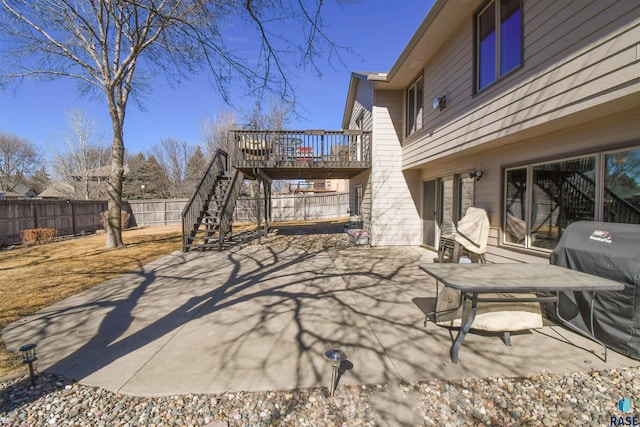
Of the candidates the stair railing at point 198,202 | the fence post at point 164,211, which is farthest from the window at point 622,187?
the fence post at point 164,211

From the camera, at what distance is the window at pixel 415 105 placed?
23.2ft

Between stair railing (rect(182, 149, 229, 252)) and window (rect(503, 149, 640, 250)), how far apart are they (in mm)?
7121

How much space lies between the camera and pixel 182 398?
2021mm

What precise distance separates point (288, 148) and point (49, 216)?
11088mm

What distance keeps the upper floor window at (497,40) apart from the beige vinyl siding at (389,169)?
3.43 meters

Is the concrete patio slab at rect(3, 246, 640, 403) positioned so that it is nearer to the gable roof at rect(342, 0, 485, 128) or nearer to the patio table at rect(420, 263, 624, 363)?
the patio table at rect(420, 263, 624, 363)

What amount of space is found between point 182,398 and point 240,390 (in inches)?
16.1

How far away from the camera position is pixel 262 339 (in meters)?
2.87

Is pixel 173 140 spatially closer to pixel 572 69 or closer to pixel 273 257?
pixel 273 257

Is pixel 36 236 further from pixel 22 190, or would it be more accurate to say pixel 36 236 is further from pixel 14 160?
pixel 14 160

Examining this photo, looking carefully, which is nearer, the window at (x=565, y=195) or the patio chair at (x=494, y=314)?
the patio chair at (x=494, y=314)

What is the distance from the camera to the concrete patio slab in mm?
2297

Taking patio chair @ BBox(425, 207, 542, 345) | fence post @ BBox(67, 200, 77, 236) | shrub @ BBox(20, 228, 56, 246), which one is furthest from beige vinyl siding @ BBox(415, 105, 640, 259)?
fence post @ BBox(67, 200, 77, 236)

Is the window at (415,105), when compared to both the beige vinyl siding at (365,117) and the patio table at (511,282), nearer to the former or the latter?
the beige vinyl siding at (365,117)
